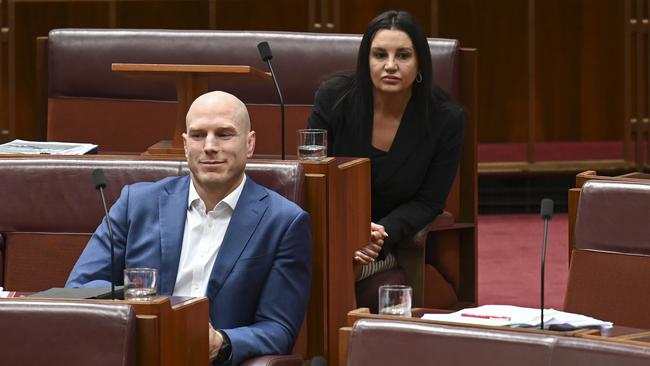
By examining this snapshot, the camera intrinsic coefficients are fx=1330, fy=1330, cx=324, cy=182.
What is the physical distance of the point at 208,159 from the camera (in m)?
1.56

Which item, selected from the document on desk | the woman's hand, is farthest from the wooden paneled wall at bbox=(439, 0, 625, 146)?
the document on desk

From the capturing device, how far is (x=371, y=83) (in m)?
2.11

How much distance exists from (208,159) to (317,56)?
2.64ft

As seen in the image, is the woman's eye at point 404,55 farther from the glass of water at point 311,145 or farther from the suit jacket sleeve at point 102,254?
the suit jacket sleeve at point 102,254

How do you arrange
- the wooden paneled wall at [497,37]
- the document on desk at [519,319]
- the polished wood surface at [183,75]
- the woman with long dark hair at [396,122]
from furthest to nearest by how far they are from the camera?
the wooden paneled wall at [497,37] → the woman with long dark hair at [396,122] → the polished wood surface at [183,75] → the document on desk at [519,319]

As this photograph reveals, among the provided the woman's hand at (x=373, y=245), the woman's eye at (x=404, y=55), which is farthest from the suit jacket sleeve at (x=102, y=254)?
the woman's eye at (x=404, y=55)

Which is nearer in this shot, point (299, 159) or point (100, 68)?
point (299, 159)

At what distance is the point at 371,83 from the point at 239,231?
626 mm

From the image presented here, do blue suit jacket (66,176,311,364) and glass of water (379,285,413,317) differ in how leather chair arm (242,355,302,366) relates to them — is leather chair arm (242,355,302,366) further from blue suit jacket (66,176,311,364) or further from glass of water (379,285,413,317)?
glass of water (379,285,413,317)

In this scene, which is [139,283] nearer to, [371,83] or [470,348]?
[470,348]

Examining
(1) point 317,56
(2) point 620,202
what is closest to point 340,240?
(2) point 620,202

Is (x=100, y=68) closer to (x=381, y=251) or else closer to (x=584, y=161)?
(x=381, y=251)

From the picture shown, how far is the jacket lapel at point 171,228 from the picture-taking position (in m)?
1.56

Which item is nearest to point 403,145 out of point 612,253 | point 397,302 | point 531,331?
point 612,253
